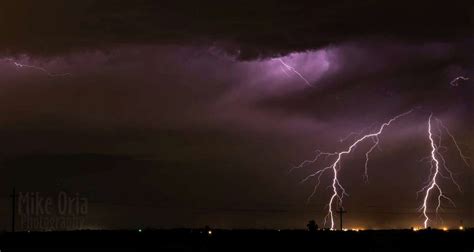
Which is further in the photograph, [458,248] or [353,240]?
[353,240]

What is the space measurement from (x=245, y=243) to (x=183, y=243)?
5.46m

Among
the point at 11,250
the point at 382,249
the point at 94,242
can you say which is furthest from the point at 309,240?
the point at 11,250

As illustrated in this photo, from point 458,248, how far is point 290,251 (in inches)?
466

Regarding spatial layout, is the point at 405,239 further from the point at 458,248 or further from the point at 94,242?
the point at 94,242

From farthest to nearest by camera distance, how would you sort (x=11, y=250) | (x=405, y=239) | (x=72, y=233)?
(x=72, y=233), (x=405, y=239), (x=11, y=250)

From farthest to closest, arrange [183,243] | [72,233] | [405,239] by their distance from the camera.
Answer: [72,233], [405,239], [183,243]

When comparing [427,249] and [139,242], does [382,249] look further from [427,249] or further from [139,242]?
[139,242]

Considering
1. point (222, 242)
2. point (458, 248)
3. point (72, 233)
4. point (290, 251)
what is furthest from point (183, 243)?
point (72, 233)

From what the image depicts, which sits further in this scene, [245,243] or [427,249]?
[245,243]

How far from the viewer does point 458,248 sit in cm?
6116

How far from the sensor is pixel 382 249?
198 ft

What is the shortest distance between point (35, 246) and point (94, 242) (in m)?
7.82

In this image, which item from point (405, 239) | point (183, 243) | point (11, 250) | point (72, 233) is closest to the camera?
point (11, 250)

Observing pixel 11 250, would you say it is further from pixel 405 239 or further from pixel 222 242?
pixel 405 239
